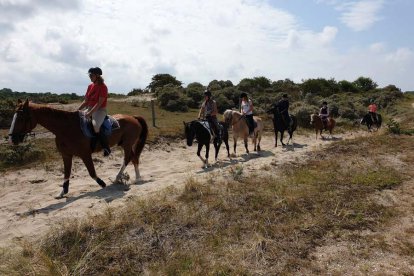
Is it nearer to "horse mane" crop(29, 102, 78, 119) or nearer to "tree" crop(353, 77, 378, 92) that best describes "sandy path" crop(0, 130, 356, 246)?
"horse mane" crop(29, 102, 78, 119)

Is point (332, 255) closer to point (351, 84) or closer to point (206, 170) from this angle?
point (206, 170)

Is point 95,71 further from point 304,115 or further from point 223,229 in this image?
point 304,115

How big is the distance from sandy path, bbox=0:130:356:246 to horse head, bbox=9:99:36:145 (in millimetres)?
1402

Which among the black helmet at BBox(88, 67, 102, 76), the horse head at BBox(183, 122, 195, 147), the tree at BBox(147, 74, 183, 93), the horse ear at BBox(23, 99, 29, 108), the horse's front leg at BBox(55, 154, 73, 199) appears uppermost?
the tree at BBox(147, 74, 183, 93)

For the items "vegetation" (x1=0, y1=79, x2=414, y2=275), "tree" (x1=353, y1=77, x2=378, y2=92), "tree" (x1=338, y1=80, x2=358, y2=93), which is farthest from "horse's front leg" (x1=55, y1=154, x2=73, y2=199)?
"tree" (x1=353, y1=77, x2=378, y2=92)

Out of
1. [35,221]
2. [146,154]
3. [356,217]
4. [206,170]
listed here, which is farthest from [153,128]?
[356,217]

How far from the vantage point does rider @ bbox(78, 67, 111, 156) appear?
7938 millimetres

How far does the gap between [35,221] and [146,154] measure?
653 centimetres

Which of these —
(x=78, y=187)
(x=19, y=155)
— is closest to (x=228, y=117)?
(x=78, y=187)

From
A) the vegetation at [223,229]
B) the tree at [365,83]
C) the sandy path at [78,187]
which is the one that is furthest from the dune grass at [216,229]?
the tree at [365,83]

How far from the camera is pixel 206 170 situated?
10352 mm

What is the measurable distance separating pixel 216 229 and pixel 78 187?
4308 mm

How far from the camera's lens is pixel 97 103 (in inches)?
314

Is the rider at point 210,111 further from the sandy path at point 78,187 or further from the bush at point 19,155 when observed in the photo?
the bush at point 19,155
